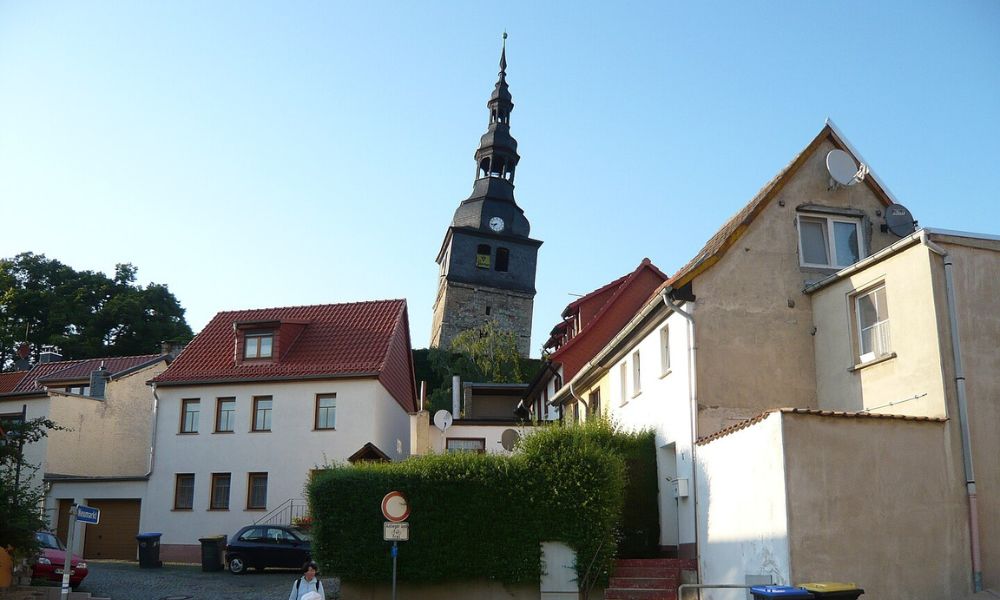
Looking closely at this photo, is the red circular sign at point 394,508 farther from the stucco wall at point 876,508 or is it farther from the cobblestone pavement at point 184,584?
the stucco wall at point 876,508

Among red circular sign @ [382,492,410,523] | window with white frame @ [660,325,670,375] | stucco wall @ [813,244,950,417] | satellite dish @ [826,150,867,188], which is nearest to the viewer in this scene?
stucco wall @ [813,244,950,417]

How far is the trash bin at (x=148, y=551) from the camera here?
28500 millimetres

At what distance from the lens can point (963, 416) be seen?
1527cm

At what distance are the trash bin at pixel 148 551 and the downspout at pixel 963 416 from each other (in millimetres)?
22503

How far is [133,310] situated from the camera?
58.0 m

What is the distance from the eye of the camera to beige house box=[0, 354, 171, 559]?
33.2m

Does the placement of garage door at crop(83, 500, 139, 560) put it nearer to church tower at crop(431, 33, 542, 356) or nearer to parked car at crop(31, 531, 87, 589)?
parked car at crop(31, 531, 87, 589)

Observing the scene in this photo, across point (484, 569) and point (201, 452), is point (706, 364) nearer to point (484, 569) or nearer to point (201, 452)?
point (484, 569)

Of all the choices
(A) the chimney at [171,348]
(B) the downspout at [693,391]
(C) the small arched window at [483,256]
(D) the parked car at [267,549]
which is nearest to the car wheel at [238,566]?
(D) the parked car at [267,549]

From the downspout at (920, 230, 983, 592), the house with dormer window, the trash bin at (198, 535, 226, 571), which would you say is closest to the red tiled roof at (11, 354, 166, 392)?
the house with dormer window

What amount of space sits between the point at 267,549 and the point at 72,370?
2145 centimetres

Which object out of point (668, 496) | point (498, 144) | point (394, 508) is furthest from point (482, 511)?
point (498, 144)

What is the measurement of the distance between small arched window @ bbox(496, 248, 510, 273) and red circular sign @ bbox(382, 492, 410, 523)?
67.3m

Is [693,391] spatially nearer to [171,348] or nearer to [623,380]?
[623,380]
